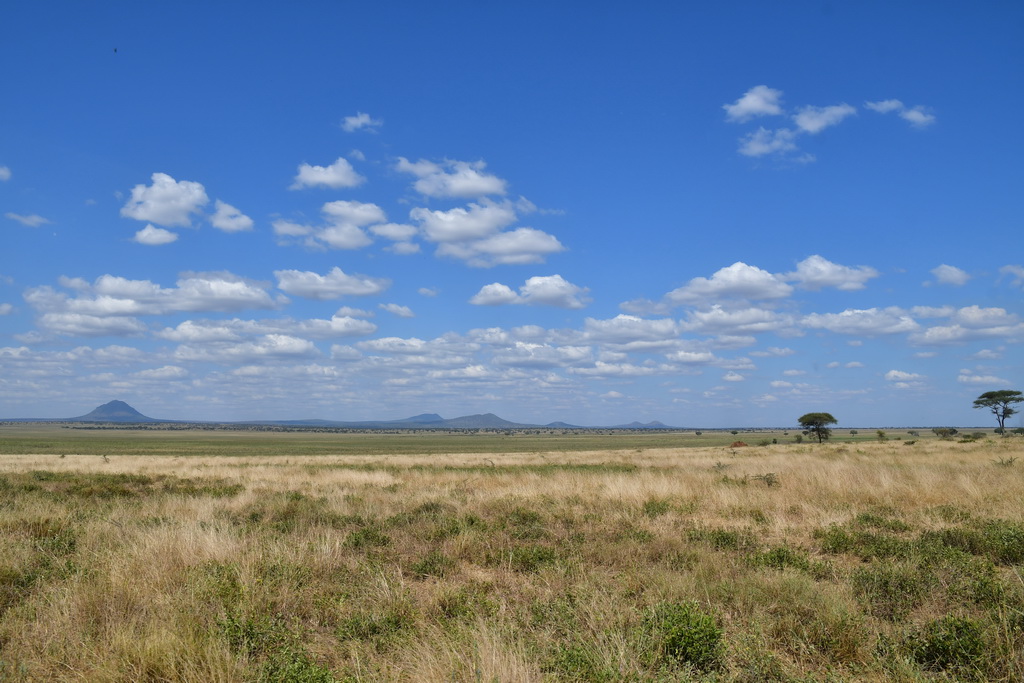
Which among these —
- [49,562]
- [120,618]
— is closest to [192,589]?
[120,618]

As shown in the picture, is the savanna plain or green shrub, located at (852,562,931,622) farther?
green shrub, located at (852,562,931,622)

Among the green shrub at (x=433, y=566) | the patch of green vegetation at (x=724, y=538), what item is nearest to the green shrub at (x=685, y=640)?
the green shrub at (x=433, y=566)

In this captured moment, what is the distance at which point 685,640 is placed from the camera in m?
5.00

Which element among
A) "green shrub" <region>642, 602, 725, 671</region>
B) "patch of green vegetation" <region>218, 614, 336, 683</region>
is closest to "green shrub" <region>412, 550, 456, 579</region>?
"patch of green vegetation" <region>218, 614, 336, 683</region>

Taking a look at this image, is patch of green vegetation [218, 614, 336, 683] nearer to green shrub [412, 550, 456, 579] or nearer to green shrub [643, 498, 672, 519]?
green shrub [412, 550, 456, 579]

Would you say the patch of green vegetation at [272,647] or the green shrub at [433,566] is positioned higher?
the patch of green vegetation at [272,647]

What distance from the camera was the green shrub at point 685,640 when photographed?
4.86 meters

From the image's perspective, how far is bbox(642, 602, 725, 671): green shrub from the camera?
486cm

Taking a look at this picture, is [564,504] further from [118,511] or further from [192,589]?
[118,511]

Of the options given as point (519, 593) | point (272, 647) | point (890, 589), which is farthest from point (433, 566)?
point (890, 589)

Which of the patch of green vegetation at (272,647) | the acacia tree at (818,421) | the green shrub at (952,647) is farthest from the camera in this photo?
the acacia tree at (818,421)

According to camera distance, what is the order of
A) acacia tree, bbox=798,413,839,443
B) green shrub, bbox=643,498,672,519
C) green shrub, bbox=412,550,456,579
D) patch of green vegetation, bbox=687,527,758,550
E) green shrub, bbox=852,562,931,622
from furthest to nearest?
acacia tree, bbox=798,413,839,443 → green shrub, bbox=643,498,672,519 → patch of green vegetation, bbox=687,527,758,550 → green shrub, bbox=412,550,456,579 → green shrub, bbox=852,562,931,622

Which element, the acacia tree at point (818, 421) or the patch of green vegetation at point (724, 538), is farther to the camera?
the acacia tree at point (818, 421)

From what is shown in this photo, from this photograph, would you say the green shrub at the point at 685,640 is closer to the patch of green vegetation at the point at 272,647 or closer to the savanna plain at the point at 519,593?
the savanna plain at the point at 519,593
